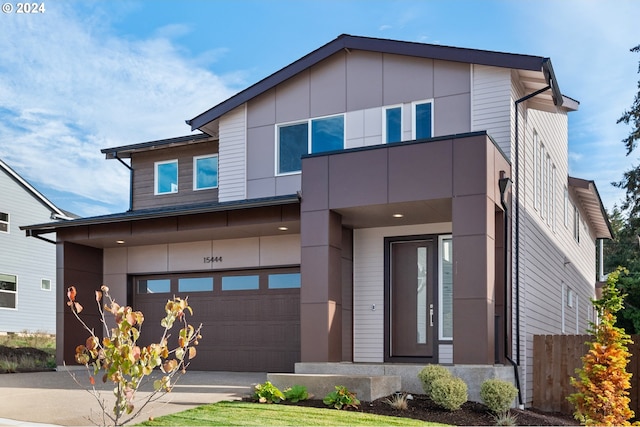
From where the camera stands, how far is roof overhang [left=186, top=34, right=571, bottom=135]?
13.2 meters

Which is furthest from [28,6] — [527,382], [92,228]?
[527,382]

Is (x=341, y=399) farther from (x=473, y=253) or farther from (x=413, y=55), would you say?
(x=413, y=55)

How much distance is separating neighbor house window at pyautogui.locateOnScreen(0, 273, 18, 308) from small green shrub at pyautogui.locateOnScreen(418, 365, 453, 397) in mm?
22202

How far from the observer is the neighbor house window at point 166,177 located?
1891 cm

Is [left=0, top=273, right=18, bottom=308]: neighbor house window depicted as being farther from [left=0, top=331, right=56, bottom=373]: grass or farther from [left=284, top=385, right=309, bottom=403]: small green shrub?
[left=284, top=385, right=309, bottom=403]: small green shrub

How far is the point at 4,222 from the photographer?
28.3 metres

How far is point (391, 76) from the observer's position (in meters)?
14.7

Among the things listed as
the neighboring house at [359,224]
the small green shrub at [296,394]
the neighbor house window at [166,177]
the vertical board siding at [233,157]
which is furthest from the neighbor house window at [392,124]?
the neighbor house window at [166,177]

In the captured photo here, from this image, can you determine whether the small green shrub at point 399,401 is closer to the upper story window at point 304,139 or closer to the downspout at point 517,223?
the downspout at point 517,223

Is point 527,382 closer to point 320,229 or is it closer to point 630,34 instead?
point 320,229

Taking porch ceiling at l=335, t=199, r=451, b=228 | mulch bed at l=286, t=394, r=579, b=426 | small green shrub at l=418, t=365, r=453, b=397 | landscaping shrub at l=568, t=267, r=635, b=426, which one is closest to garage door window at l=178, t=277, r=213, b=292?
porch ceiling at l=335, t=199, r=451, b=228

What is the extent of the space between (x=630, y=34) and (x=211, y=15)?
1782 cm

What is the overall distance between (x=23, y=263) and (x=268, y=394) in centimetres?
2203

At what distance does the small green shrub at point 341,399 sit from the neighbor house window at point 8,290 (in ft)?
70.9
